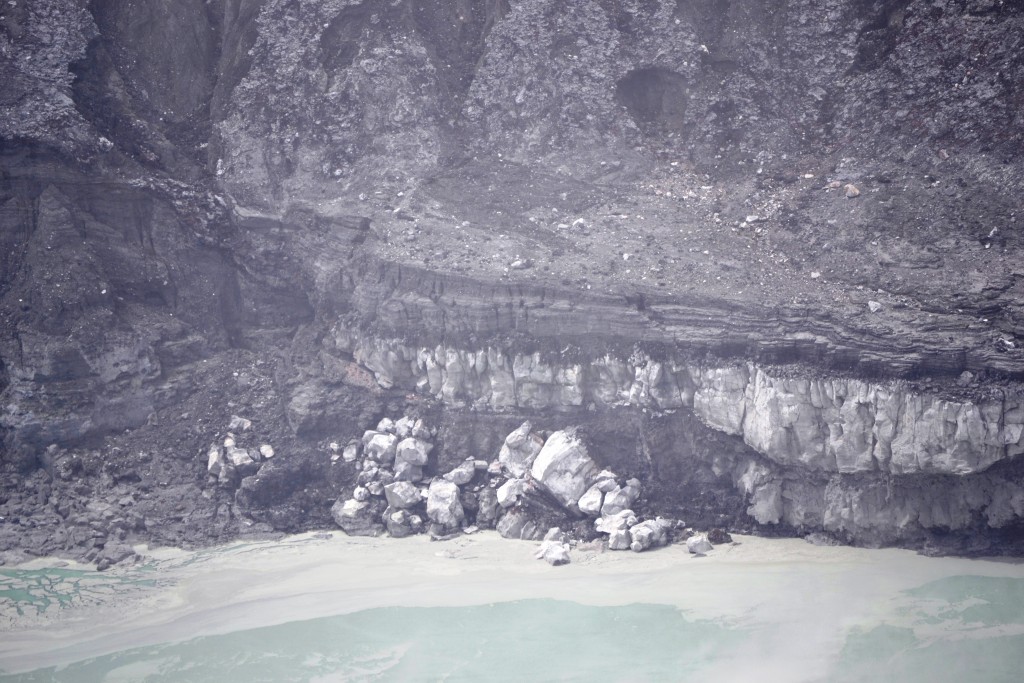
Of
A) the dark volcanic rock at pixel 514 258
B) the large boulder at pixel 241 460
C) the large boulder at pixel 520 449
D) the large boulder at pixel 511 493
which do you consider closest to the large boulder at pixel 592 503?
the dark volcanic rock at pixel 514 258

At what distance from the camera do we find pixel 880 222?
14375 millimetres

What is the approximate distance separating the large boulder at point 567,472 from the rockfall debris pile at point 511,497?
1 centimetres

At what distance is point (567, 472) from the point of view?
14289mm

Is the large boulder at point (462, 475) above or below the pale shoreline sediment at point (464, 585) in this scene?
above

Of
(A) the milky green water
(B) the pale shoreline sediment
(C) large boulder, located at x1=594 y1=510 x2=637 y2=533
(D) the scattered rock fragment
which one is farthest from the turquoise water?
(D) the scattered rock fragment

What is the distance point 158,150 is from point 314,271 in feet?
11.9

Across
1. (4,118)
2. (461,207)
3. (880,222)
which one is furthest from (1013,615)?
(4,118)

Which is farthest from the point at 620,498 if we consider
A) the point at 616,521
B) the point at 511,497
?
the point at 511,497

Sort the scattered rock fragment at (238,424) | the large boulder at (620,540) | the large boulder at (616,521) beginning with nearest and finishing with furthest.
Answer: the large boulder at (620,540)
the large boulder at (616,521)
the scattered rock fragment at (238,424)

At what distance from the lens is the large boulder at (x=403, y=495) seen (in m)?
A: 14.8

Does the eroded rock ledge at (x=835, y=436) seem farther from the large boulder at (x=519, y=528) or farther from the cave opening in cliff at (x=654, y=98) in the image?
the cave opening in cliff at (x=654, y=98)

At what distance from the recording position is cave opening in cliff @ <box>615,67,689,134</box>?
17.4 m

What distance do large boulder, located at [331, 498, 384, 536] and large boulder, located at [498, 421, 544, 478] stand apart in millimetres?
2183

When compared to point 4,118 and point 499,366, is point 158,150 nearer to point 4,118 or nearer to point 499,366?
point 4,118
